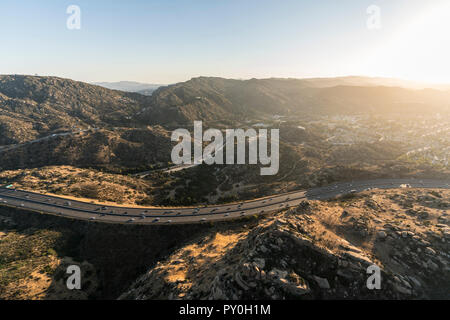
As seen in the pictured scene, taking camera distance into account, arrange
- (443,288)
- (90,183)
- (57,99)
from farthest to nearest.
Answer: (57,99) → (90,183) → (443,288)

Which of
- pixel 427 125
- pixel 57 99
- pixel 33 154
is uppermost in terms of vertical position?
pixel 57 99

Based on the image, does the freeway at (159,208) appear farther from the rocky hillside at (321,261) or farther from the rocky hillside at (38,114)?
the rocky hillside at (38,114)

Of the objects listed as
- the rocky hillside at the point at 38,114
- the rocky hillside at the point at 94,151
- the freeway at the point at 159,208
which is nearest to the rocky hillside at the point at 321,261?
the freeway at the point at 159,208

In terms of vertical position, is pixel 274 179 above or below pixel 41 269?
above

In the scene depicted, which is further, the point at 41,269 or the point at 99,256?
the point at 99,256

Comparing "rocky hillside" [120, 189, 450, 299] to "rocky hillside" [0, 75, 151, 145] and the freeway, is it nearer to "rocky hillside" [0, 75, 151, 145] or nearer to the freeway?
the freeway

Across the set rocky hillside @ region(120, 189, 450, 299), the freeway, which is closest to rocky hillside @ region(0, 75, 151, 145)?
the freeway

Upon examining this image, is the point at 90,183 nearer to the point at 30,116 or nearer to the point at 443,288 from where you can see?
the point at 443,288
